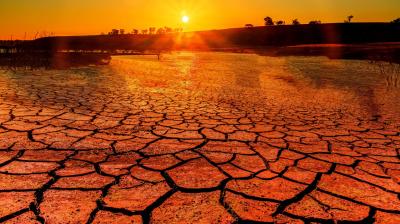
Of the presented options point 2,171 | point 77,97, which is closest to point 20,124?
point 2,171

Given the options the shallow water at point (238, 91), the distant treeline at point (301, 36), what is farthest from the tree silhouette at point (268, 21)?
the shallow water at point (238, 91)

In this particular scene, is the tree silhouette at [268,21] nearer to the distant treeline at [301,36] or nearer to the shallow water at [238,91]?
the distant treeline at [301,36]

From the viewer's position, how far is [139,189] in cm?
217

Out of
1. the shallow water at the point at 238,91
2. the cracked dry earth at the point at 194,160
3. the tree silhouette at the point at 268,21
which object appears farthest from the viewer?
the tree silhouette at the point at 268,21

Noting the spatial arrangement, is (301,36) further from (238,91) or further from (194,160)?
(194,160)

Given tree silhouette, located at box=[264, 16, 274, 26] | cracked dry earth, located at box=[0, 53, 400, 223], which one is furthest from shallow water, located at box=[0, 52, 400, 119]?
tree silhouette, located at box=[264, 16, 274, 26]

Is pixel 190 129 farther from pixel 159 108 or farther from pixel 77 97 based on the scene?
pixel 77 97

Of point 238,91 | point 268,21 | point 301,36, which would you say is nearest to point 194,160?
point 238,91

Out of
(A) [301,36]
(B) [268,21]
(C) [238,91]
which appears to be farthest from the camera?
(B) [268,21]

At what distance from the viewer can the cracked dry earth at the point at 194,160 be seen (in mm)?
1949

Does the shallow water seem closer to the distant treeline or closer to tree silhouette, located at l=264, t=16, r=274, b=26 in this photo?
the distant treeline

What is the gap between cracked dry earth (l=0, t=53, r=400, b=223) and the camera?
1949 millimetres

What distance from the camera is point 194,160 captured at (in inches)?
106

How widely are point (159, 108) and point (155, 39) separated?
4208cm
